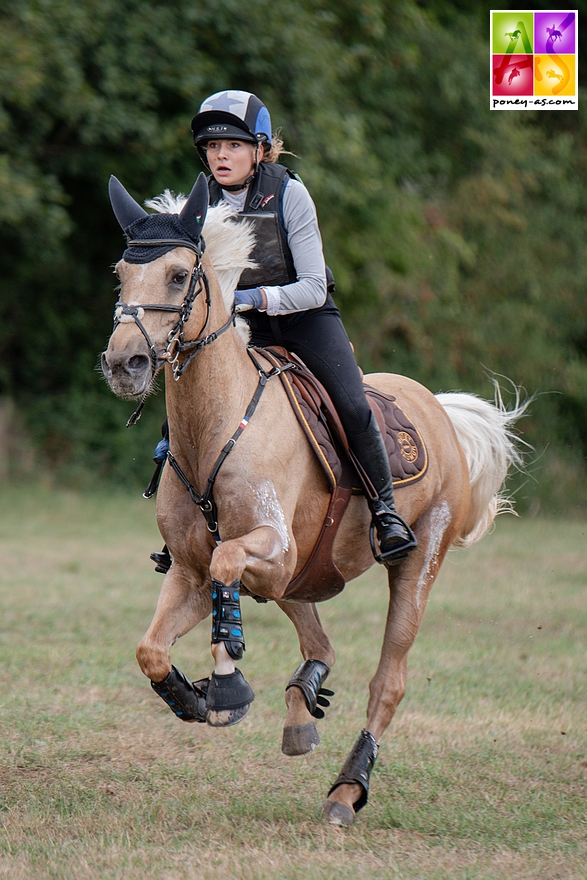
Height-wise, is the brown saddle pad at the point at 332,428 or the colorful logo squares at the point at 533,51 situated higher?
the colorful logo squares at the point at 533,51

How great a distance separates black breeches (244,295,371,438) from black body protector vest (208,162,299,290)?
0.89ft

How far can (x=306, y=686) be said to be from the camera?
513 cm

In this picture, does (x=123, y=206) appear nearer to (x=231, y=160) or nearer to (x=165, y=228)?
(x=165, y=228)

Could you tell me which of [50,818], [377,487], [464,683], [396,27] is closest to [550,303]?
[396,27]

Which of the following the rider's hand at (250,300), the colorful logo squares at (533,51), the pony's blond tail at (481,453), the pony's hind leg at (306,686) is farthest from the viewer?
the colorful logo squares at (533,51)

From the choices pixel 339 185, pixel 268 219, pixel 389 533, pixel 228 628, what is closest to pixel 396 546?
pixel 389 533

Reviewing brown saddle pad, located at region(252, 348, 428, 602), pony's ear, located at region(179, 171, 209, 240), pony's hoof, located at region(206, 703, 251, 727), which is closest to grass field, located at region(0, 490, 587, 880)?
pony's hoof, located at region(206, 703, 251, 727)

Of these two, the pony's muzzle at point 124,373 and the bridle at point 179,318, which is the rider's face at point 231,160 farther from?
the pony's muzzle at point 124,373

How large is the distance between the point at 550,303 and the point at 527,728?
15470 mm

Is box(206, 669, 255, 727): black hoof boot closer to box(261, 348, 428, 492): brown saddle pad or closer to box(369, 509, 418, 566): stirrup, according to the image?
box(261, 348, 428, 492): brown saddle pad

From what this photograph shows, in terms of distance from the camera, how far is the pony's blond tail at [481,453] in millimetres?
6195

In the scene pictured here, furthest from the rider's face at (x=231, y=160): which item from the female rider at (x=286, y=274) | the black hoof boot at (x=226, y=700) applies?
the black hoof boot at (x=226, y=700)

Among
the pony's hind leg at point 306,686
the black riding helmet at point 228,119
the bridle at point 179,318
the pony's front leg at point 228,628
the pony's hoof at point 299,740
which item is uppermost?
the black riding helmet at point 228,119

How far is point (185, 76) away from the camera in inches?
580
